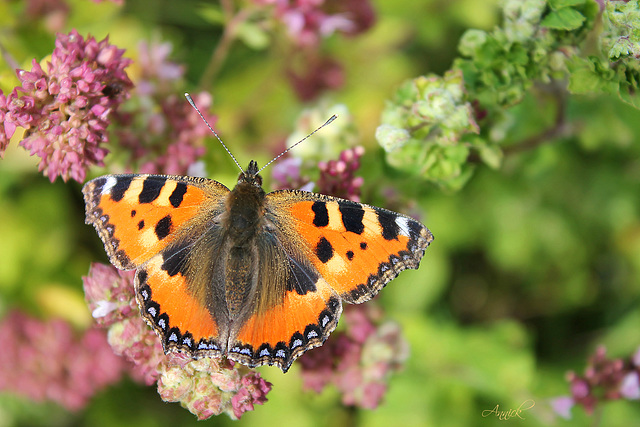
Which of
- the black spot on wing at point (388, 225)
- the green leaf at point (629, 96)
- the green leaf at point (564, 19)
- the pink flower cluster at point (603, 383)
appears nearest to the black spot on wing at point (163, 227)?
the black spot on wing at point (388, 225)

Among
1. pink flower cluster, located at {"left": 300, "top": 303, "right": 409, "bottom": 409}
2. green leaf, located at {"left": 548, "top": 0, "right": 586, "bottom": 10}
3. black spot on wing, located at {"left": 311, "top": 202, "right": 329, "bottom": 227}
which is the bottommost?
pink flower cluster, located at {"left": 300, "top": 303, "right": 409, "bottom": 409}

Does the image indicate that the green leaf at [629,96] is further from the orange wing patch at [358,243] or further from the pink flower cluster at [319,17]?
the pink flower cluster at [319,17]

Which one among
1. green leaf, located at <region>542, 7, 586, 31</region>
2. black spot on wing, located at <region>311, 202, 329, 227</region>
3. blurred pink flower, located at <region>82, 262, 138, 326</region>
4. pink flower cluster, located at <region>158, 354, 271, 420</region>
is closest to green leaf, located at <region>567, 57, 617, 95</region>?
green leaf, located at <region>542, 7, 586, 31</region>

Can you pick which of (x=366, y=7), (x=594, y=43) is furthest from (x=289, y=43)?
(x=594, y=43)

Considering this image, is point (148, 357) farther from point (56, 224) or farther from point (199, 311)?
point (56, 224)

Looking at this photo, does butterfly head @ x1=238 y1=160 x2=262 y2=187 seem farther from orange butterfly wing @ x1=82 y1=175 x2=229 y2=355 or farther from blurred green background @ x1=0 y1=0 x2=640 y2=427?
blurred green background @ x1=0 y1=0 x2=640 y2=427

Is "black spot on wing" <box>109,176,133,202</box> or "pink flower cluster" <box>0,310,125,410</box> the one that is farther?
"pink flower cluster" <box>0,310,125,410</box>

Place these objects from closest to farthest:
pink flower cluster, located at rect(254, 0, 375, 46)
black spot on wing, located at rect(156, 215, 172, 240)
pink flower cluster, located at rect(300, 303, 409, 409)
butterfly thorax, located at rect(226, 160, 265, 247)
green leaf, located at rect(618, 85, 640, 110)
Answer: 1. green leaf, located at rect(618, 85, 640, 110)
2. black spot on wing, located at rect(156, 215, 172, 240)
3. butterfly thorax, located at rect(226, 160, 265, 247)
4. pink flower cluster, located at rect(300, 303, 409, 409)
5. pink flower cluster, located at rect(254, 0, 375, 46)
